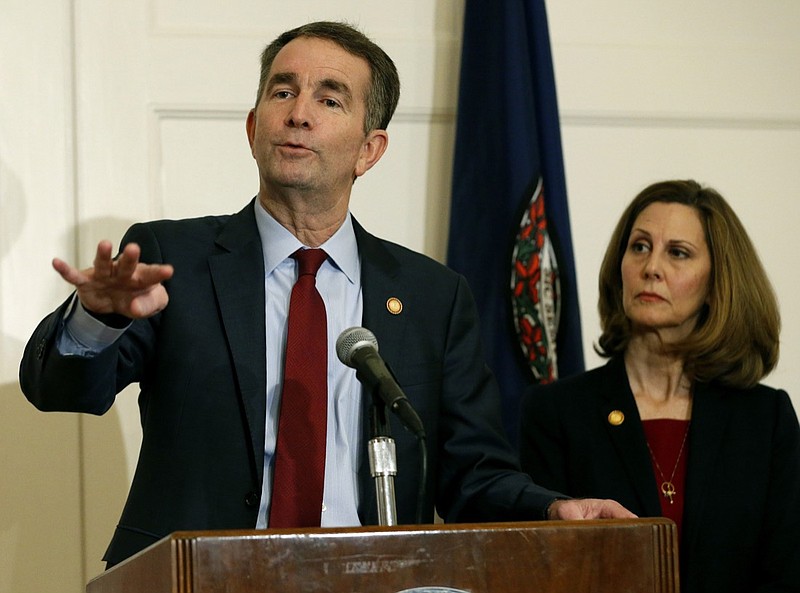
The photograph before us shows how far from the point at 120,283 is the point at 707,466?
5.64ft

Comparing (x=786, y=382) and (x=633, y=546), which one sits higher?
(x=786, y=382)

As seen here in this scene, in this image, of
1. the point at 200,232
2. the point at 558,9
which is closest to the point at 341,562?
the point at 200,232

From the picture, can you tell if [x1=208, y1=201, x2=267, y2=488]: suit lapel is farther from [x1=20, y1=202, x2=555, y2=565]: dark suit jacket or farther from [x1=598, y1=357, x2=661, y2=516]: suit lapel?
[x1=598, y1=357, x2=661, y2=516]: suit lapel

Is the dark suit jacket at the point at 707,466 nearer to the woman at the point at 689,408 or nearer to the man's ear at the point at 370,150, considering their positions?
the woman at the point at 689,408

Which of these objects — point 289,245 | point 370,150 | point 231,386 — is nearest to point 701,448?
point 370,150

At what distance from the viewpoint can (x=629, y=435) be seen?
301 cm

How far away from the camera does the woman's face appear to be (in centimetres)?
311

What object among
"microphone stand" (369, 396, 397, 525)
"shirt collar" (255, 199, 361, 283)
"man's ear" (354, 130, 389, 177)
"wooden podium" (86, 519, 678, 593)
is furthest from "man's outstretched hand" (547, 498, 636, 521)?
"man's ear" (354, 130, 389, 177)

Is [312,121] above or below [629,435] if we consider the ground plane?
above

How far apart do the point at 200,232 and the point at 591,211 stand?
159 cm

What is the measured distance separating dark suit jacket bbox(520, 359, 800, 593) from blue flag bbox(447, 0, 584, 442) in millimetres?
199

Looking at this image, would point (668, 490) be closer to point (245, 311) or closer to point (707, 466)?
point (707, 466)

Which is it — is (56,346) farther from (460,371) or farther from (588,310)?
(588,310)

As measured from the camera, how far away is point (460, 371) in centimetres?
246
